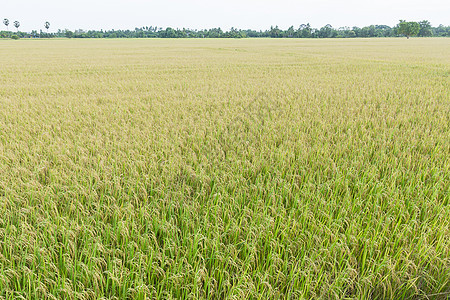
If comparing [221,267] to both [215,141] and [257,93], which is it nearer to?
[215,141]

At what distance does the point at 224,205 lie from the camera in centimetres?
215

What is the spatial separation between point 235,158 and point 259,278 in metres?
1.77

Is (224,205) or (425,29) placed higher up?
(425,29)

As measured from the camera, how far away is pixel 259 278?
1.53 meters

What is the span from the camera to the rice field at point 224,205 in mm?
1588

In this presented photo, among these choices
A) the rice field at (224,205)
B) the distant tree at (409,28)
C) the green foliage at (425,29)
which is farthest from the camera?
the green foliage at (425,29)

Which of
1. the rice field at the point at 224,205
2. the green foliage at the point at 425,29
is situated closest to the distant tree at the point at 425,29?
the green foliage at the point at 425,29

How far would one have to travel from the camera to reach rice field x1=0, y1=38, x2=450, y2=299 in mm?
1588

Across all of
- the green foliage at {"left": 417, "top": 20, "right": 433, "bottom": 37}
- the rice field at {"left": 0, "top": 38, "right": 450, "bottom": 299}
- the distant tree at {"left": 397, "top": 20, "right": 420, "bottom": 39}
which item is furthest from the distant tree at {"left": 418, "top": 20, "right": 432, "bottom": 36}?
the rice field at {"left": 0, "top": 38, "right": 450, "bottom": 299}

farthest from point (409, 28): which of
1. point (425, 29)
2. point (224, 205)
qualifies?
point (224, 205)

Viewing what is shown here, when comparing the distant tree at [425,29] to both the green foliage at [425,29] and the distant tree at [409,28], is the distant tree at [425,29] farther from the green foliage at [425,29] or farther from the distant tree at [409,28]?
the distant tree at [409,28]

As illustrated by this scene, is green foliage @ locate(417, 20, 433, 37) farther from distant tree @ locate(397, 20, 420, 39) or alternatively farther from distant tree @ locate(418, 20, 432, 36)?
distant tree @ locate(397, 20, 420, 39)

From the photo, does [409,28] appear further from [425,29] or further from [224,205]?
[224,205]

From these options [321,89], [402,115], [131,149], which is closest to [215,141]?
[131,149]
